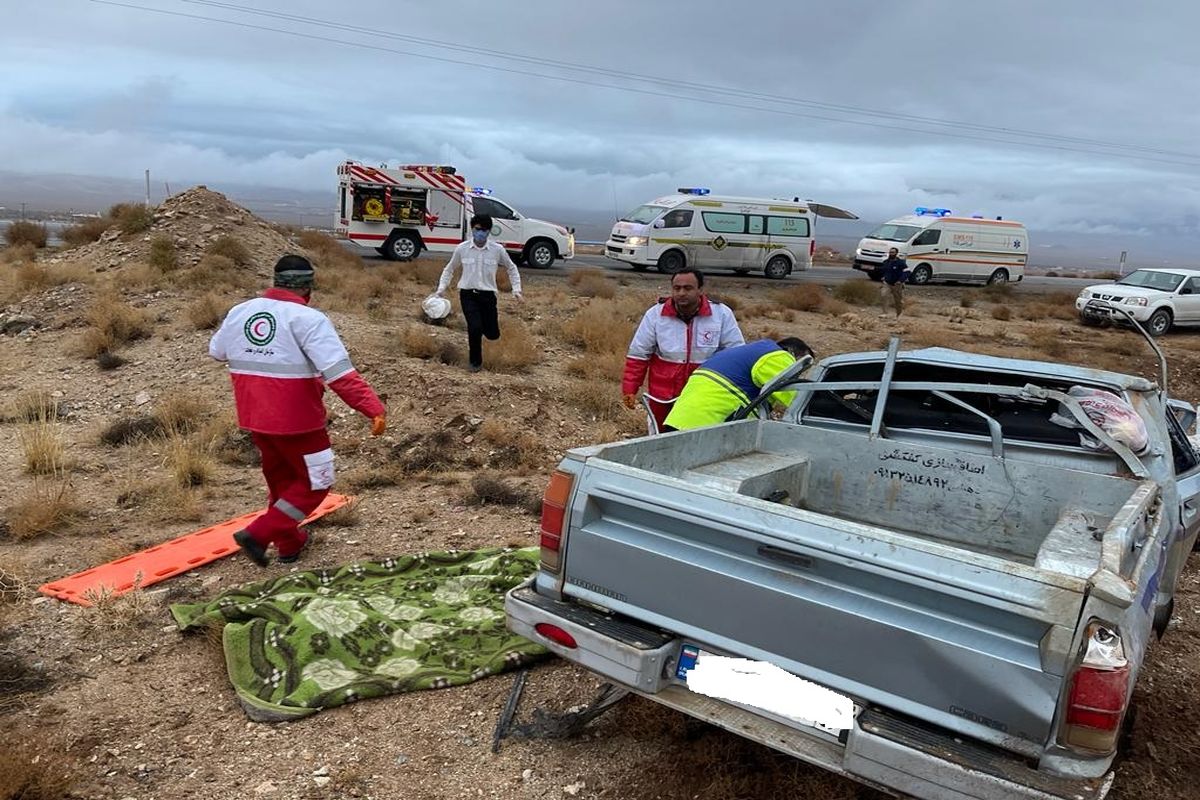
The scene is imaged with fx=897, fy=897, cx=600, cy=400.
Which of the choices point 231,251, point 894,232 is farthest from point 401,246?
point 894,232

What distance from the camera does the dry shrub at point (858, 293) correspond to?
906 inches

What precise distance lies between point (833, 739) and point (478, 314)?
7322mm

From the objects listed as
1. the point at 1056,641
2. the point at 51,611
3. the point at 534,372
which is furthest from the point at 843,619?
the point at 534,372

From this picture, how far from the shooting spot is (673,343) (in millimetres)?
5395

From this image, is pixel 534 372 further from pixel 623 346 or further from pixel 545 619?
pixel 545 619

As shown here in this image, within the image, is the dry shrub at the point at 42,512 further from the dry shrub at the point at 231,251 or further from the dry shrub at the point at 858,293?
the dry shrub at the point at 858,293

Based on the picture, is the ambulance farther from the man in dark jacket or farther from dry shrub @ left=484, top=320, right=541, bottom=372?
dry shrub @ left=484, top=320, right=541, bottom=372

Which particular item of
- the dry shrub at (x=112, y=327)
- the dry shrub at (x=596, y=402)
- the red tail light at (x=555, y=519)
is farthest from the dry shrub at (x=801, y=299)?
the red tail light at (x=555, y=519)

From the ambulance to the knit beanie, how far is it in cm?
2070

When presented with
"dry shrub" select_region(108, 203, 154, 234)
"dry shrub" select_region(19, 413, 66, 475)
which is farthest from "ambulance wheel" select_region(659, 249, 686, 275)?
"dry shrub" select_region(19, 413, 66, 475)

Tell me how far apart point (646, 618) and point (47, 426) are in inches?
240

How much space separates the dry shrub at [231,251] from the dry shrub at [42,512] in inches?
419

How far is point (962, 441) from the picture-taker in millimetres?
3914

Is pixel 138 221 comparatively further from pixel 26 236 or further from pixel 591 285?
pixel 591 285
